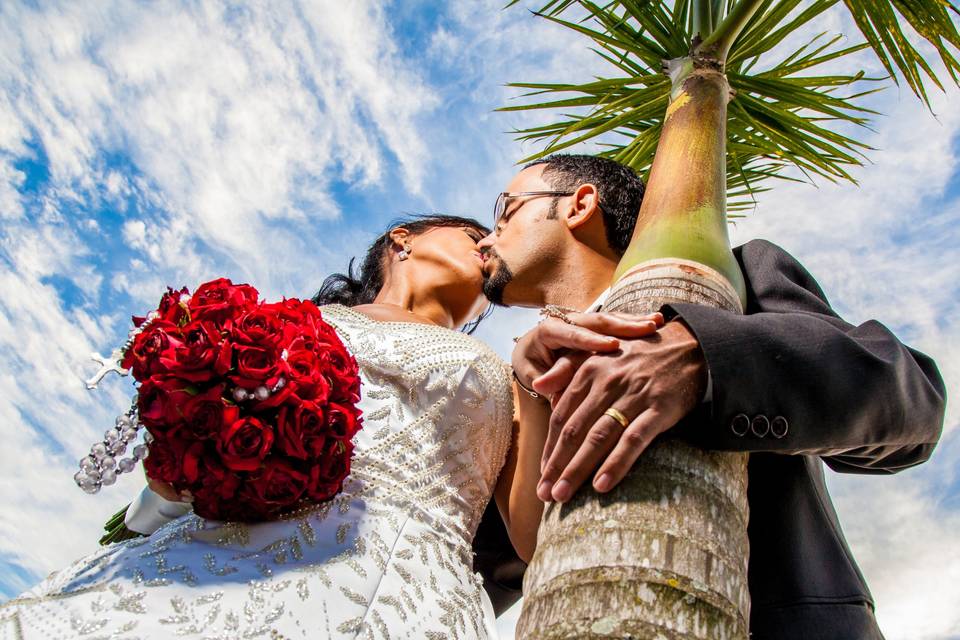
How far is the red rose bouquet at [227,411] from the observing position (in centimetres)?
189

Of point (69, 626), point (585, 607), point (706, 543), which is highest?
point (706, 543)

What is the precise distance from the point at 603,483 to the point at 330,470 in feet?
3.05

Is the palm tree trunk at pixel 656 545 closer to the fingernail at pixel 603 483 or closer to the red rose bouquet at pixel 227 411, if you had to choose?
the fingernail at pixel 603 483

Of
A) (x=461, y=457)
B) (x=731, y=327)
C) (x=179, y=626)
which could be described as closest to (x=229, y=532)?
(x=179, y=626)

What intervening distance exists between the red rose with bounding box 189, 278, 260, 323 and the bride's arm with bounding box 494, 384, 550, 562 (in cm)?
111

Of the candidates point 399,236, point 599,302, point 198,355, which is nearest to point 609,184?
point 399,236

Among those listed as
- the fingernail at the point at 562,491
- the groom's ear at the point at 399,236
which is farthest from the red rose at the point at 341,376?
the groom's ear at the point at 399,236

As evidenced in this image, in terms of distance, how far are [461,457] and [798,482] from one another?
1156 mm

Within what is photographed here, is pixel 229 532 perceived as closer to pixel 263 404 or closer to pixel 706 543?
pixel 263 404

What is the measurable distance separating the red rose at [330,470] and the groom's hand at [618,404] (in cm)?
68

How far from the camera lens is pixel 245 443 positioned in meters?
1.91

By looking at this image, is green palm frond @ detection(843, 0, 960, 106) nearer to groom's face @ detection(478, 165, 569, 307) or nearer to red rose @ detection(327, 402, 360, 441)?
groom's face @ detection(478, 165, 569, 307)

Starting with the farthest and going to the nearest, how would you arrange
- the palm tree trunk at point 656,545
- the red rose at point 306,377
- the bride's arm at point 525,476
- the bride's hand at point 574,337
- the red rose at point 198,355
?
the bride's arm at point 525,476 → the red rose at point 306,377 → the red rose at point 198,355 → the bride's hand at point 574,337 → the palm tree trunk at point 656,545

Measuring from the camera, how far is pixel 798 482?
2.04 meters
